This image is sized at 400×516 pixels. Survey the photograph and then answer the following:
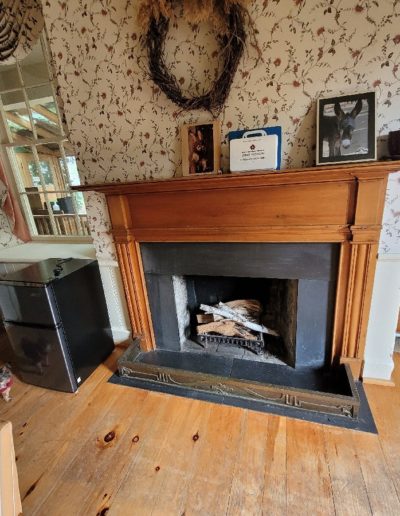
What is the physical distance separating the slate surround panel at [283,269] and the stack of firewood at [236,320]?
32 centimetres

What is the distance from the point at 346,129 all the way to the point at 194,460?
1700 mm

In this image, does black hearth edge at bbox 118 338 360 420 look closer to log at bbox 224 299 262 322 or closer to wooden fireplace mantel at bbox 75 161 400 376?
wooden fireplace mantel at bbox 75 161 400 376

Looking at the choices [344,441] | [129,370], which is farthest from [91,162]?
[344,441]

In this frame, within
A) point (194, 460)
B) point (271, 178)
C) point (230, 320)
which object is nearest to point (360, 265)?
point (271, 178)

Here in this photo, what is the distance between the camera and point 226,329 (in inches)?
76.2

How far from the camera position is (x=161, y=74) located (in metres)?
1.40

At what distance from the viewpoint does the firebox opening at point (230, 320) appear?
1851mm

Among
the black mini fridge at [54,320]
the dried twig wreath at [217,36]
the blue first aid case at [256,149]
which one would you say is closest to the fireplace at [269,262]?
the blue first aid case at [256,149]

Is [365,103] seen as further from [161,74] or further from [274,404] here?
[274,404]

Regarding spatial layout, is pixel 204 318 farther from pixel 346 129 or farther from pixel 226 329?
pixel 346 129

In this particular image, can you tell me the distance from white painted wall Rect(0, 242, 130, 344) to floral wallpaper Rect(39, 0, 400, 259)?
→ 484 millimetres

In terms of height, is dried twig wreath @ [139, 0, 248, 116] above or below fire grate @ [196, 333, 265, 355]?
above

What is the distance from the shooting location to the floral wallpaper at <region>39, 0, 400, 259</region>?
3.92 ft

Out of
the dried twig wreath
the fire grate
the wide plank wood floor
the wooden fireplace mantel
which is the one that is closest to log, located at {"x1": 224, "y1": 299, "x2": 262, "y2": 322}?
the fire grate
